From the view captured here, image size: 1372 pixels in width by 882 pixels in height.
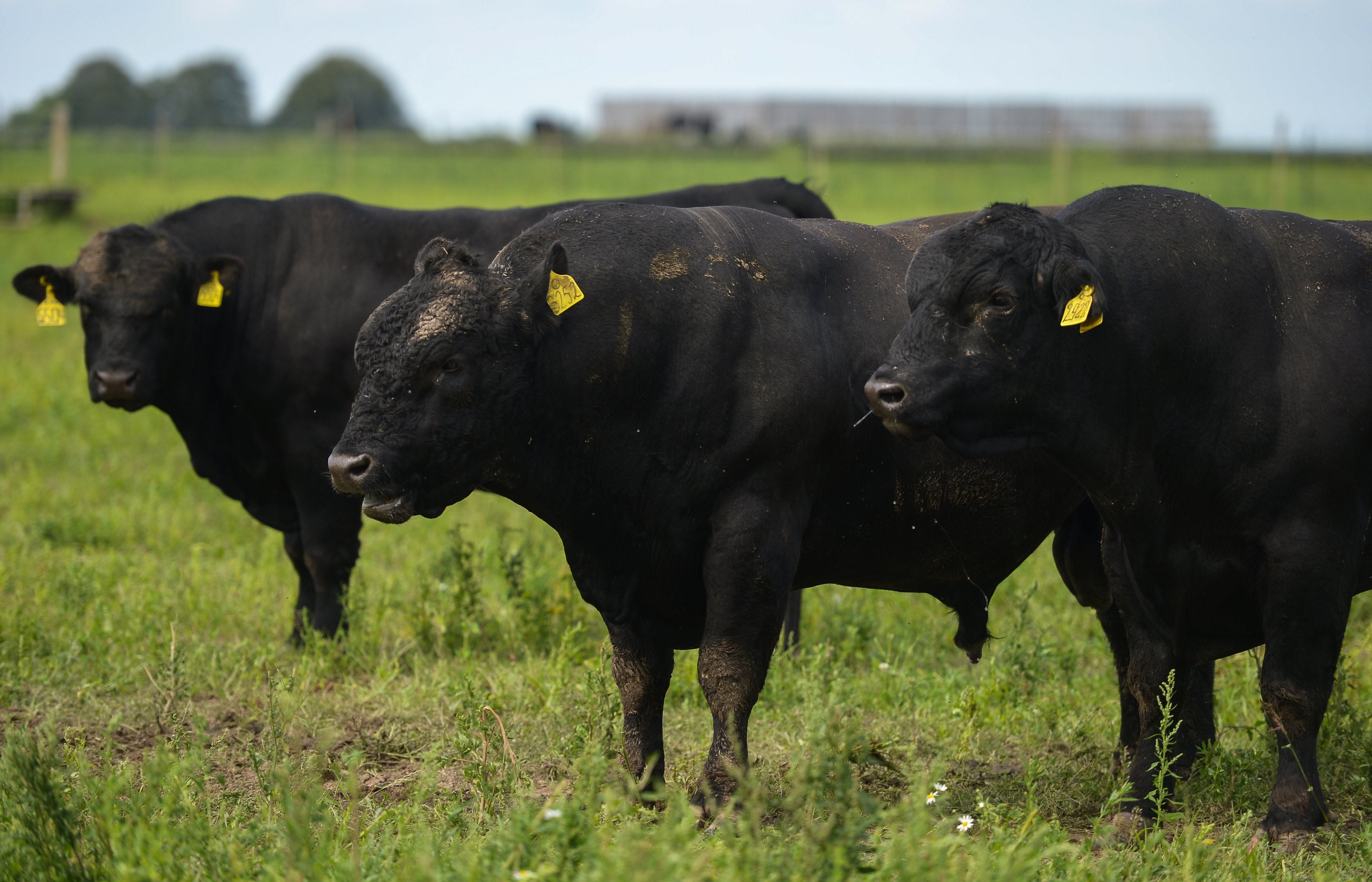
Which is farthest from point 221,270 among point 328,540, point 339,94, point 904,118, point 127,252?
point 339,94

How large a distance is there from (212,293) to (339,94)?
9127cm

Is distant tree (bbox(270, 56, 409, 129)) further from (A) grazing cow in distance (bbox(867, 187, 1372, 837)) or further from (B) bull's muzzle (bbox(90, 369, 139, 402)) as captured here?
(A) grazing cow in distance (bbox(867, 187, 1372, 837))

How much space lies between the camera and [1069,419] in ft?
12.8

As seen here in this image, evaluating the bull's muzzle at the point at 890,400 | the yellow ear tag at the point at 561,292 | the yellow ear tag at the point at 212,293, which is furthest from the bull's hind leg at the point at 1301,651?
the yellow ear tag at the point at 212,293

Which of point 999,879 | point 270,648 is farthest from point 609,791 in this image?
point 270,648

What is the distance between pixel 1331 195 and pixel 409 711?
959 inches

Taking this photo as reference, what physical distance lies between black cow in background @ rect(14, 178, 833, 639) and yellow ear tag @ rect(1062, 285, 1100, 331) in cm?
308

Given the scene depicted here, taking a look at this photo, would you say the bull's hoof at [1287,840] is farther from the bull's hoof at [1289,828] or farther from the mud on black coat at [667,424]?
the mud on black coat at [667,424]

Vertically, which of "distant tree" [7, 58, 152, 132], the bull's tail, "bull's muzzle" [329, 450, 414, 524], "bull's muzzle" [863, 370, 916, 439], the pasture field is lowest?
the pasture field

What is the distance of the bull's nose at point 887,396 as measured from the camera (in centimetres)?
370

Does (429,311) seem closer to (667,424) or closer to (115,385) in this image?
(667,424)

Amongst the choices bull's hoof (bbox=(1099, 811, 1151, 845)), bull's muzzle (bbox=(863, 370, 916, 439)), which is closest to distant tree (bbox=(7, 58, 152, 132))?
bull's muzzle (bbox=(863, 370, 916, 439))

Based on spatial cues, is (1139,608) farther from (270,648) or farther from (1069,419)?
(270,648)

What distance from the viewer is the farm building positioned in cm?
6888
